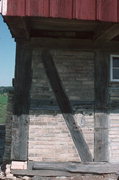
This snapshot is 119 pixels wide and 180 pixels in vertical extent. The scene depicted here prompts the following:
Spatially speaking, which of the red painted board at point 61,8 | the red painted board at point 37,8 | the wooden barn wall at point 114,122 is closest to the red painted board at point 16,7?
the red painted board at point 37,8

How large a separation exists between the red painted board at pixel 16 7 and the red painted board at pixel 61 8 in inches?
23.1

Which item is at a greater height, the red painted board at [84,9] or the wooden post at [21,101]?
the red painted board at [84,9]

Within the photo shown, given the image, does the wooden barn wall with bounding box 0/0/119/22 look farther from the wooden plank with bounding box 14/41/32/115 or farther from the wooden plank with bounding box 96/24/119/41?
the wooden plank with bounding box 14/41/32/115

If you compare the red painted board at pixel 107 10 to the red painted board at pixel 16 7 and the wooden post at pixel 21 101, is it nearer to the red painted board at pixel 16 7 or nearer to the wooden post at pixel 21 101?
the red painted board at pixel 16 7

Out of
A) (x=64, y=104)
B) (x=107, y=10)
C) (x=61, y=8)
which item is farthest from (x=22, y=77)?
(x=107, y=10)

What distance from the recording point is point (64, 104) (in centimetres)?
869

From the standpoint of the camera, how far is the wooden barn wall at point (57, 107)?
8609 mm

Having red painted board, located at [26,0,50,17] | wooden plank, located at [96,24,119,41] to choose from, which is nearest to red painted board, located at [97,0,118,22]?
wooden plank, located at [96,24,119,41]

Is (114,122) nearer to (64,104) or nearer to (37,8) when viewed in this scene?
(64,104)

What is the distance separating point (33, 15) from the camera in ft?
21.5

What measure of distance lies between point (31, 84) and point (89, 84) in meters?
1.56

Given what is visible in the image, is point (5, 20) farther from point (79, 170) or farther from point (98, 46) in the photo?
point (79, 170)

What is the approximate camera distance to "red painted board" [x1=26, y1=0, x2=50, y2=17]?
6558 mm

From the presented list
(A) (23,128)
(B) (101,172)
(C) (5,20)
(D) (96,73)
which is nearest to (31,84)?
(A) (23,128)
